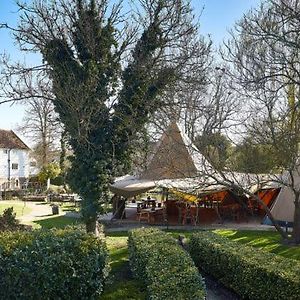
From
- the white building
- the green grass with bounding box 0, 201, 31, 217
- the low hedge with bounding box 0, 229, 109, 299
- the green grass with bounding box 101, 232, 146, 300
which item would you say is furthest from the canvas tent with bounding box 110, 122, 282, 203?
the white building

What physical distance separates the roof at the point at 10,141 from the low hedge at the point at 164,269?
140ft

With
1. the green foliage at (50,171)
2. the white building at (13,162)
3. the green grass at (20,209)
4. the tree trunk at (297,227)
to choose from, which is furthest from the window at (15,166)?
the tree trunk at (297,227)

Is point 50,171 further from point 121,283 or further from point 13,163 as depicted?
point 121,283

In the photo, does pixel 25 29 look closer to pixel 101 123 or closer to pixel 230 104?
pixel 101 123

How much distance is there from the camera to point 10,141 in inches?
1969

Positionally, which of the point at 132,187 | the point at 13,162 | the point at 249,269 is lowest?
the point at 249,269

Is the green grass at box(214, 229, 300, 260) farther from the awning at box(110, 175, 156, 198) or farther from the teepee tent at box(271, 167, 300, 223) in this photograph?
the awning at box(110, 175, 156, 198)

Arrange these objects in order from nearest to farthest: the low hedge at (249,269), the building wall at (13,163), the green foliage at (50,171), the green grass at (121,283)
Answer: the low hedge at (249,269) < the green grass at (121,283) < the green foliage at (50,171) < the building wall at (13,163)

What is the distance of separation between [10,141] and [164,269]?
47.0m

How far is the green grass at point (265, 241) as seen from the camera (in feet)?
39.1

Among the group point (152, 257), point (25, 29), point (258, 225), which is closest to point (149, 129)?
point (25, 29)

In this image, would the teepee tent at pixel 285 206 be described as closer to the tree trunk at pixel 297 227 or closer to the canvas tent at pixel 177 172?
the canvas tent at pixel 177 172

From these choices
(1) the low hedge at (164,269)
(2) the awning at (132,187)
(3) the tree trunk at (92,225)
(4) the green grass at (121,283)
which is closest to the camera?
(1) the low hedge at (164,269)

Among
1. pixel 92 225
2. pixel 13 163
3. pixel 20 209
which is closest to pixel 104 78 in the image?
pixel 92 225
